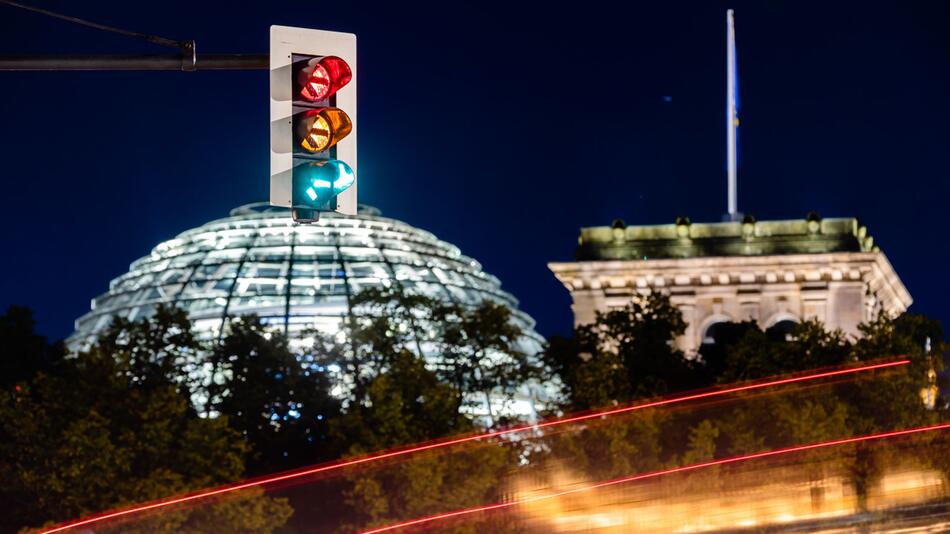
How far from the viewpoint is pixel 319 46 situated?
21.3 metres

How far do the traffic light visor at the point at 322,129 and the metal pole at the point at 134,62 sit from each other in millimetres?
973

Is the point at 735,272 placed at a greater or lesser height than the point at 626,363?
greater

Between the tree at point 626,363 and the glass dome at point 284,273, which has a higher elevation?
the glass dome at point 284,273

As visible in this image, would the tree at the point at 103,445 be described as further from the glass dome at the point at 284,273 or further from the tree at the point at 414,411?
the glass dome at the point at 284,273

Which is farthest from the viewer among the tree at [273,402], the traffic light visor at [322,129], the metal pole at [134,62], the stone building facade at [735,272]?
the stone building facade at [735,272]

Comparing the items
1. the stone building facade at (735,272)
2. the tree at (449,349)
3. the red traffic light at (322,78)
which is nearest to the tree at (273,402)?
the tree at (449,349)

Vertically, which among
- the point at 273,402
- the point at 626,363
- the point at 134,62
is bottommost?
the point at 134,62

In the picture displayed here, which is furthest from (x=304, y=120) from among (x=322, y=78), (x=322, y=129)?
(x=322, y=78)

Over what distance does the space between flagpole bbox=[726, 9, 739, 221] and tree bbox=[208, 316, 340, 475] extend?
112 ft

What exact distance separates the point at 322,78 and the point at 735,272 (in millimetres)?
80302

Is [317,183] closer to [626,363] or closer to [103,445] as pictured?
[103,445]

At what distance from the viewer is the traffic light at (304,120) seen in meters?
21.1

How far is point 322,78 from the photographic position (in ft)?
69.4

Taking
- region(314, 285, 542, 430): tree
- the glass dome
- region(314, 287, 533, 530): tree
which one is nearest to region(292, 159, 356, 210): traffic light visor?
region(314, 287, 533, 530): tree
